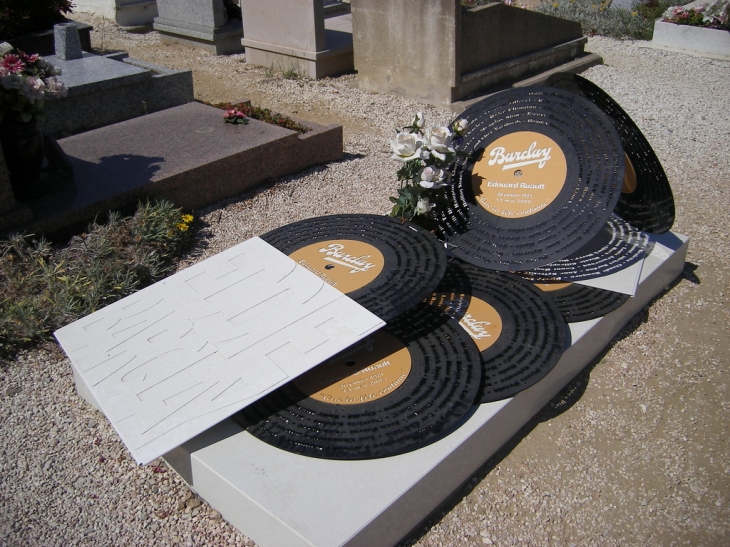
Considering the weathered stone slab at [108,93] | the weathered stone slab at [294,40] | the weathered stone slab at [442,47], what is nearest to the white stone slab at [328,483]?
the weathered stone slab at [108,93]

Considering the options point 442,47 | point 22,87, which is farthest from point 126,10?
point 22,87

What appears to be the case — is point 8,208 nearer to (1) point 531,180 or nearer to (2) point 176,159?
(2) point 176,159

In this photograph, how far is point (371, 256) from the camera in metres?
3.75

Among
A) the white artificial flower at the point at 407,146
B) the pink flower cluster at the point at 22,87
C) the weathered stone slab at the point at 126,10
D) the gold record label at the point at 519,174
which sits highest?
the weathered stone slab at the point at 126,10

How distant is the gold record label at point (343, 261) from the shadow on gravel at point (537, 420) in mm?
1054

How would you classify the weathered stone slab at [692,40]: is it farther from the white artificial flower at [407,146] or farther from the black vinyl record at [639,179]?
the white artificial flower at [407,146]

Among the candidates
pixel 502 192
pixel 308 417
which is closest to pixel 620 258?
pixel 502 192

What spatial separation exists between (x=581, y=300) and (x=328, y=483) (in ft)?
6.14

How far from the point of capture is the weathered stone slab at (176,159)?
5.09 m

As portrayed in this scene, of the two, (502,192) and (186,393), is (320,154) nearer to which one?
(502,192)

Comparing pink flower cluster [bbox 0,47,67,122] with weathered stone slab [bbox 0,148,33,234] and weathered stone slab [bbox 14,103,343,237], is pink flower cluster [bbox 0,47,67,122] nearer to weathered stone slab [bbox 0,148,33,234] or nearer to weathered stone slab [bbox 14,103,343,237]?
weathered stone slab [bbox 0,148,33,234]

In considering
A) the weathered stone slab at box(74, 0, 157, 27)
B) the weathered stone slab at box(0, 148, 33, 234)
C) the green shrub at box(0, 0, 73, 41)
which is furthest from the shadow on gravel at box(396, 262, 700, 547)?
the weathered stone slab at box(74, 0, 157, 27)

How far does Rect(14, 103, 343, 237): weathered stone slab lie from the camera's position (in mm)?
5086

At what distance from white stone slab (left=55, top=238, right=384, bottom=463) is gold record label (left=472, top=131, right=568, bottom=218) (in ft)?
4.25
